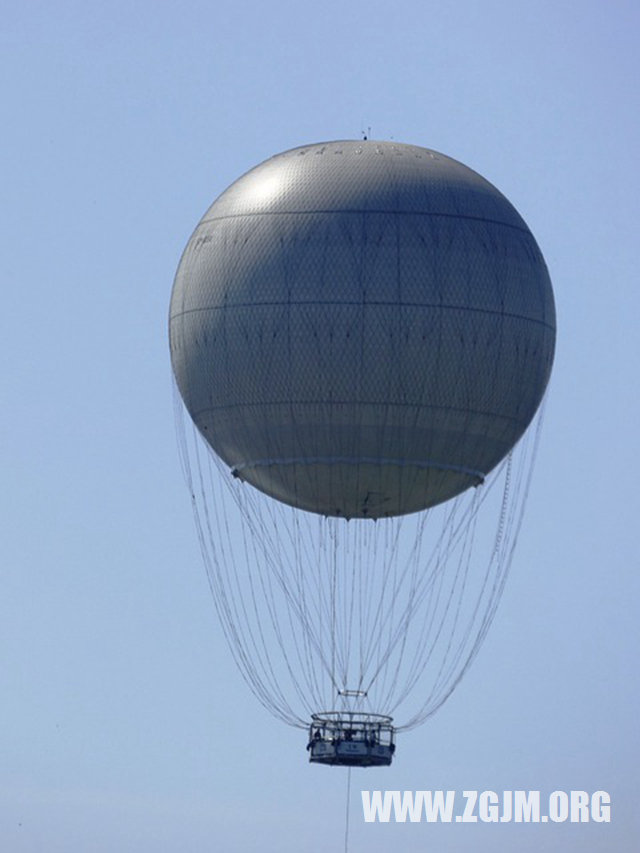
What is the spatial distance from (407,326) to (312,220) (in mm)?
3933

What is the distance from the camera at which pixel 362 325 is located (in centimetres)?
18200

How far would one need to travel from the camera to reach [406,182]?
602ft

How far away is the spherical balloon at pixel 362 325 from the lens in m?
182

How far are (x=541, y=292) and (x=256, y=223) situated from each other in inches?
325

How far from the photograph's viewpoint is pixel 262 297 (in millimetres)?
182750

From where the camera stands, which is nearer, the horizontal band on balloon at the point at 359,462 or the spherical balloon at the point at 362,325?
Result: the spherical balloon at the point at 362,325

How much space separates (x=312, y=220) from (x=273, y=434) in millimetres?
6031

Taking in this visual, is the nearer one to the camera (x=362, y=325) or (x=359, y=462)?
(x=362, y=325)

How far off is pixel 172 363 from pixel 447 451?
337 inches

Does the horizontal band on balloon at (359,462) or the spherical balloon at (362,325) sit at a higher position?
the spherical balloon at (362,325)

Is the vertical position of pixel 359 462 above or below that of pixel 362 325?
below

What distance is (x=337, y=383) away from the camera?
183m

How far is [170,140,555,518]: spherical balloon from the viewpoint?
182250mm

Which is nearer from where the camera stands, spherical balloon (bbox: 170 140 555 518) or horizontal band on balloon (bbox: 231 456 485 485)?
spherical balloon (bbox: 170 140 555 518)
